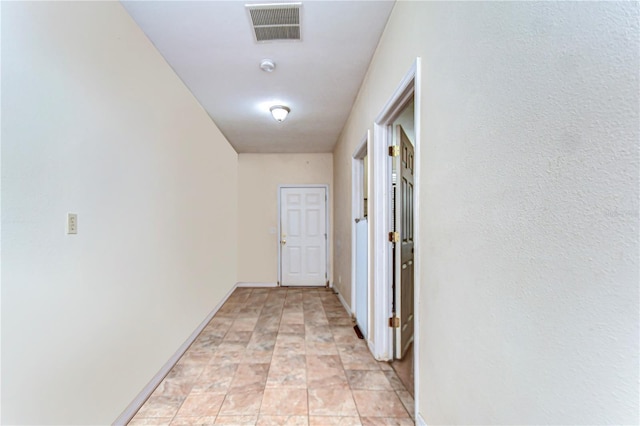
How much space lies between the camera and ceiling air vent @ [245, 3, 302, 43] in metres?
1.78

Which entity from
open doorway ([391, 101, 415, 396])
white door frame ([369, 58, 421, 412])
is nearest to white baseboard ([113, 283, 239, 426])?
white door frame ([369, 58, 421, 412])

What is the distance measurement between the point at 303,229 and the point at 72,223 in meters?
4.18

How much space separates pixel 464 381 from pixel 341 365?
1454 millimetres

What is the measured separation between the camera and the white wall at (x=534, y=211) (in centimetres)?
57

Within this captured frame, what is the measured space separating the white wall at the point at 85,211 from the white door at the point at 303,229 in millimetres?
2951

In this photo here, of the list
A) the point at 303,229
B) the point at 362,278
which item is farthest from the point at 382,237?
the point at 303,229

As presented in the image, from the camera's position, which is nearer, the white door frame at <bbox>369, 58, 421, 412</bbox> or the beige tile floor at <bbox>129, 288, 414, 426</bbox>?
the beige tile floor at <bbox>129, 288, 414, 426</bbox>

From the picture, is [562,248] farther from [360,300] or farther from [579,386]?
[360,300]

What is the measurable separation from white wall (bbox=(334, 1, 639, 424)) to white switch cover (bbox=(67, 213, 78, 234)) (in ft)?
5.57

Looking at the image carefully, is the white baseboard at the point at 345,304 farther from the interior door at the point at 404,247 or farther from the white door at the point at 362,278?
the interior door at the point at 404,247

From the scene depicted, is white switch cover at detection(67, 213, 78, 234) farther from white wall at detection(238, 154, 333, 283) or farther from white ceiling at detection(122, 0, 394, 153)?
white wall at detection(238, 154, 333, 283)

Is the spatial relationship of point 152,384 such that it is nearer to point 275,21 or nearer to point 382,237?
point 382,237

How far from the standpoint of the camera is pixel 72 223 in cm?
136

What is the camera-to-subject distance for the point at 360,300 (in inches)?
124
